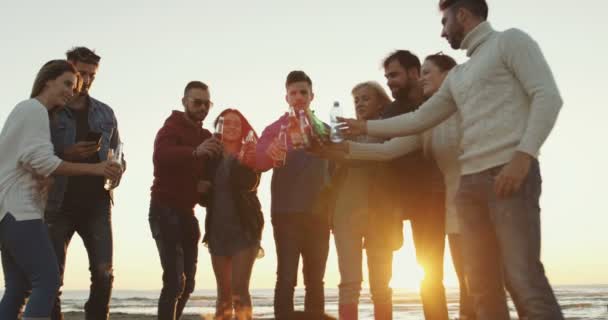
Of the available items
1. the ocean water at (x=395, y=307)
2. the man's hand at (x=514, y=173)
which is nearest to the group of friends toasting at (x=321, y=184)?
the man's hand at (x=514, y=173)

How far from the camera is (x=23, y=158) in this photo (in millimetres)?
4438

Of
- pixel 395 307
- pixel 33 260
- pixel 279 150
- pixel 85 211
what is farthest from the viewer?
pixel 395 307

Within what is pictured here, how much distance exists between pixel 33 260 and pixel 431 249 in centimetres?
307

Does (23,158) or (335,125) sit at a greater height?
(335,125)

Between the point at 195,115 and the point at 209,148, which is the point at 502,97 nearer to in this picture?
the point at 209,148

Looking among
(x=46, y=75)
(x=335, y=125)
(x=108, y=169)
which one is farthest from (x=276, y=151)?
(x=46, y=75)

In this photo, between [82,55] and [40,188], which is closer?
[40,188]

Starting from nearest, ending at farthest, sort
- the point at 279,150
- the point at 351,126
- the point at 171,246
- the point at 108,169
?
1. the point at 351,126
2. the point at 108,169
3. the point at 279,150
4. the point at 171,246

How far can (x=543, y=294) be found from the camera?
343cm

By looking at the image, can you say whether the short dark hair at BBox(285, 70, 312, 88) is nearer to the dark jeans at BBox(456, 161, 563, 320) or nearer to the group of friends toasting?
the group of friends toasting

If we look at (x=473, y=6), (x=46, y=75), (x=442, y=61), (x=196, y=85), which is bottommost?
(x=46, y=75)

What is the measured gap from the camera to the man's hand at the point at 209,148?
639 centimetres

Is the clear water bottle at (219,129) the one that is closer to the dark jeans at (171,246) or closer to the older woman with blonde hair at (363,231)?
the dark jeans at (171,246)

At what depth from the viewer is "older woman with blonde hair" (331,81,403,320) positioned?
18.7ft
